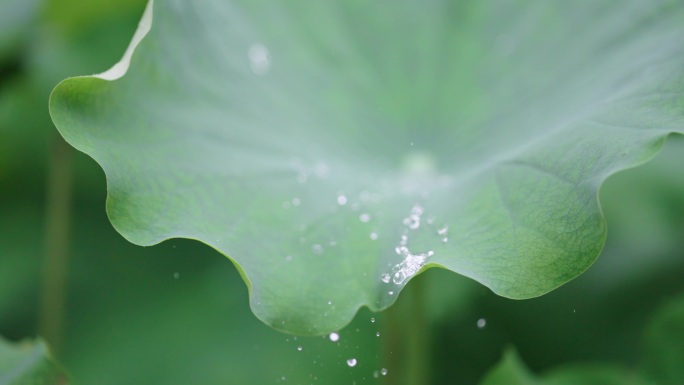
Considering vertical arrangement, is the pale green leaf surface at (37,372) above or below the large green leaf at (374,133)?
below

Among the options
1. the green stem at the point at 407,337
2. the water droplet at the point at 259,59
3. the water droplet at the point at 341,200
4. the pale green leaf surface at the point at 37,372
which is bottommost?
the pale green leaf surface at the point at 37,372

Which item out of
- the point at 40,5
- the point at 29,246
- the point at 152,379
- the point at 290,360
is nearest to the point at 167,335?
the point at 152,379

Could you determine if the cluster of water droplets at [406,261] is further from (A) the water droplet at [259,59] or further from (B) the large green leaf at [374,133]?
(A) the water droplet at [259,59]

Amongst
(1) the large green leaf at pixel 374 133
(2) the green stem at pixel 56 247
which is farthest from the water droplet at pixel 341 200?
(2) the green stem at pixel 56 247

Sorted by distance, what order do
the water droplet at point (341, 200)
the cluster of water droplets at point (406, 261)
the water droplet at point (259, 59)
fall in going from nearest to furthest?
the cluster of water droplets at point (406, 261)
the water droplet at point (341, 200)
the water droplet at point (259, 59)

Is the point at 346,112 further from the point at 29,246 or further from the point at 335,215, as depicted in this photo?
the point at 29,246
